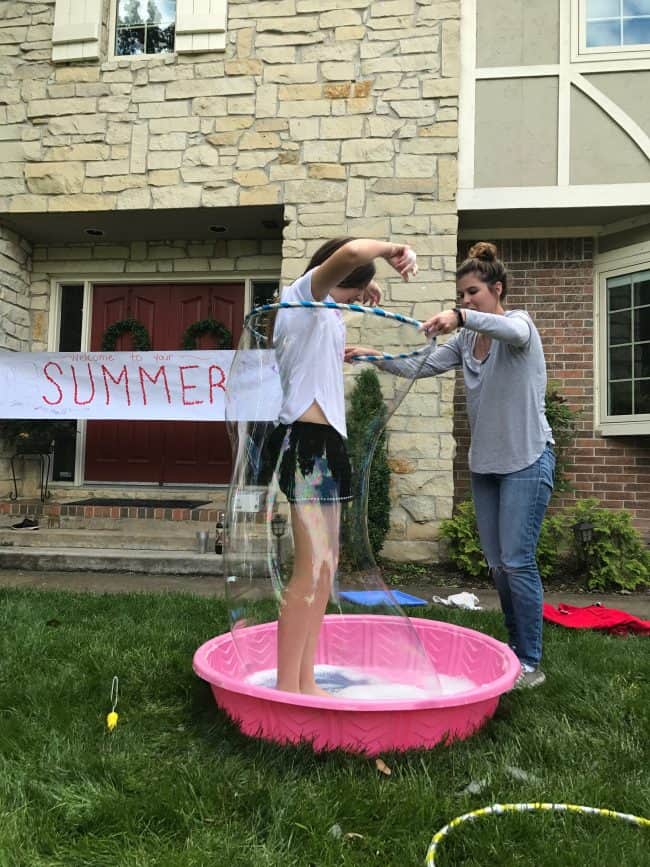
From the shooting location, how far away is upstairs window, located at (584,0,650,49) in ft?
20.3

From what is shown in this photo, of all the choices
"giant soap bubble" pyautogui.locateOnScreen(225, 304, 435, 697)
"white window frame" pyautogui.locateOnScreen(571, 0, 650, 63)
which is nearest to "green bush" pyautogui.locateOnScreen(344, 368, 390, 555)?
"giant soap bubble" pyautogui.locateOnScreen(225, 304, 435, 697)

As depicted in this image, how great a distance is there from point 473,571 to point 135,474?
153 inches

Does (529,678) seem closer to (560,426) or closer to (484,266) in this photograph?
(484,266)

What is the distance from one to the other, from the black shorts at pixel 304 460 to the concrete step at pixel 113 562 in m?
3.43

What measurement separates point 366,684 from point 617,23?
6551mm

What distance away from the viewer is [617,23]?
20.4ft

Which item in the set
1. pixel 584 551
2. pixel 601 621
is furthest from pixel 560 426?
pixel 601 621

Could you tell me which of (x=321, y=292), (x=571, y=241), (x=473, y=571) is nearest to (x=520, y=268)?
(x=571, y=241)

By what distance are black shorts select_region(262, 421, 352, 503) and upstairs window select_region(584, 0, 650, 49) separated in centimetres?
592

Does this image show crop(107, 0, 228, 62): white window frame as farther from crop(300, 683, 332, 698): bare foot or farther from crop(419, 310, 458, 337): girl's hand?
crop(300, 683, 332, 698): bare foot

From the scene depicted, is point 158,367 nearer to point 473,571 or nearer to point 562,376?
point 473,571

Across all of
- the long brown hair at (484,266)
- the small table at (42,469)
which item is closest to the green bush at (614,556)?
the long brown hair at (484,266)

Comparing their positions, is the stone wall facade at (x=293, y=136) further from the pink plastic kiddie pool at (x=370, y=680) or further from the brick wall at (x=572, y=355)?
the pink plastic kiddie pool at (x=370, y=680)

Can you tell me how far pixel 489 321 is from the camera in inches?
87.9
